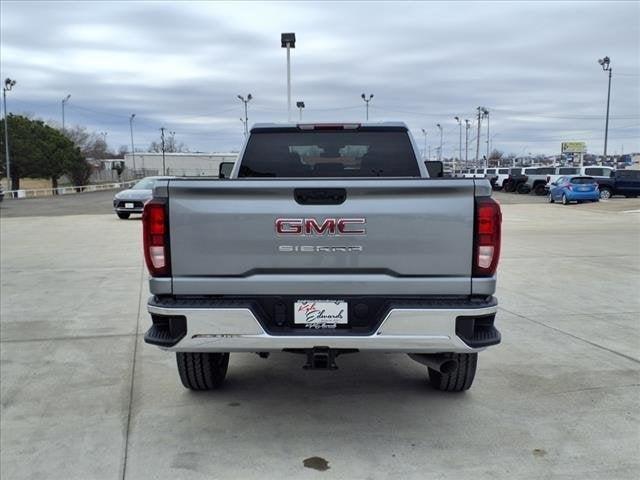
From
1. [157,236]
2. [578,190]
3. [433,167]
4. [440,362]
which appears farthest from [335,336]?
[578,190]

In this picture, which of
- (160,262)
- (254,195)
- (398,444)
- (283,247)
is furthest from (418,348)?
(160,262)

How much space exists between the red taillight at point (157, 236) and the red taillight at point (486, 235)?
181 cm

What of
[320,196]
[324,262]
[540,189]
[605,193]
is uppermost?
[320,196]

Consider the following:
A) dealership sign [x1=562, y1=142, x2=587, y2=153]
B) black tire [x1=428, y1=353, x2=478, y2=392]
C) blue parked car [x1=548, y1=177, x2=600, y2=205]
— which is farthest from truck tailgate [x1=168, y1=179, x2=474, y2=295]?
dealership sign [x1=562, y1=142, x2=587, y2=153]

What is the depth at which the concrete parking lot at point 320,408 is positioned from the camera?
362cm

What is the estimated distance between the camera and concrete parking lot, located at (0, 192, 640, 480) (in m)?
3.62

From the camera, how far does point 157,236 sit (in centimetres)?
362

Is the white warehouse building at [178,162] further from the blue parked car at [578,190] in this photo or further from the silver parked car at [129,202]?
the silver parked car at [129,202]

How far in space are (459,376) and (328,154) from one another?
233cm

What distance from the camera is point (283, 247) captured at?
11.8 feet

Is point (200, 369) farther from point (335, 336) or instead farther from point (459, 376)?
point (459, 376)

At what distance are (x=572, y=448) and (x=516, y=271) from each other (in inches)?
268

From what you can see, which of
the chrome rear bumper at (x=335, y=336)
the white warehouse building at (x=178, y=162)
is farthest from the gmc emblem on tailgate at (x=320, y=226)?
the white warehouse building at (x=178, y=162)

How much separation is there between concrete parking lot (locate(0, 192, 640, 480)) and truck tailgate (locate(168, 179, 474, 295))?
40.2 inches
